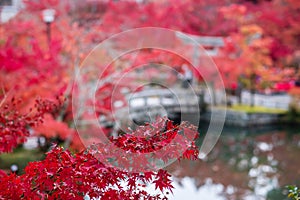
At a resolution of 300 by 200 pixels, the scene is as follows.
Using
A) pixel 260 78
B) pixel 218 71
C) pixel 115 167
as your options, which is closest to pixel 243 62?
pixel 218 71

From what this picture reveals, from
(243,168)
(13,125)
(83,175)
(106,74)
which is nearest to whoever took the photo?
(83,175)

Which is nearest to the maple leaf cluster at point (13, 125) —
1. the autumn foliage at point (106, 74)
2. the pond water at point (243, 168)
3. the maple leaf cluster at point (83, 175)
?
the autumn foliage at point (106, 74)

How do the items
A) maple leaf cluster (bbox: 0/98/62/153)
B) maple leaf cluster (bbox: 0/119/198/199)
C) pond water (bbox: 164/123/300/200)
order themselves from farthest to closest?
pond water (bbox: 164/123/300/200)
maple leaf cluster (bbox: 0/98/62/153)
maple leaf cluster (bbox: 0/119/198/199)

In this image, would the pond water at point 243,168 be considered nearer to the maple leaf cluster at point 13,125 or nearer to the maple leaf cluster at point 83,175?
the maple leaf cluster at point 13,125

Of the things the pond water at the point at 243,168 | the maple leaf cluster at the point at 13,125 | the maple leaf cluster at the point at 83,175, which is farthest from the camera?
the pond water at the point at 243,168

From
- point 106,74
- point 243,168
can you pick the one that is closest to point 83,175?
point 106,74

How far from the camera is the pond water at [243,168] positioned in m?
8.55

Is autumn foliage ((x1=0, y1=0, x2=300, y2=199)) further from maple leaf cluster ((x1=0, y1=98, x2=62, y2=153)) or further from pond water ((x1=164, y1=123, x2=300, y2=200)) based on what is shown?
pond water ((x1=164, y1=123, x2=300, y2=200))

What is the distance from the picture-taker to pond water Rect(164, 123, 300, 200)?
336 inches

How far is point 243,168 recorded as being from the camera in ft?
34.6

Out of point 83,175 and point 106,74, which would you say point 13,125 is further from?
point 106,74

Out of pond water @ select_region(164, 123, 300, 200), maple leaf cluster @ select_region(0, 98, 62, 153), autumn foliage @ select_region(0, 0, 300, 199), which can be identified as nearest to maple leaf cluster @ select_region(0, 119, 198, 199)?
autumn foliage @ select_region(0, 0, 300, 199)

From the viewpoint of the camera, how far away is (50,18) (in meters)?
Result: 8.86

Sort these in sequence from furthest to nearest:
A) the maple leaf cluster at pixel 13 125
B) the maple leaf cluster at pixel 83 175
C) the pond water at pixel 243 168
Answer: the pond water at pixel 243 168 → the maple leaf cluster at pixel 13 125 → the maple leaf cluster at pixel 83 175
